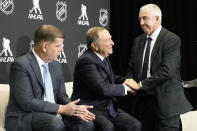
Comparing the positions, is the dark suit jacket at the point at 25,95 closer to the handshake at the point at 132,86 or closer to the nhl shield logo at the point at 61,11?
the handshake at the point at 132,86

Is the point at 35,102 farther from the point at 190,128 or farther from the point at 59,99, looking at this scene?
the point at 190,128

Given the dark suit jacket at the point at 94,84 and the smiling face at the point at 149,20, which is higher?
the smiling face at the point at 149,20

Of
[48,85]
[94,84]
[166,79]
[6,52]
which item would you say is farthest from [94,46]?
[6,52]

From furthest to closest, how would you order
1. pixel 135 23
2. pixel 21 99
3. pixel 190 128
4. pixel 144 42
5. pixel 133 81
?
pixel 135 23 < pixel 190 128 < pixel 144 42 < pixel 133 81 < pixel 21 99

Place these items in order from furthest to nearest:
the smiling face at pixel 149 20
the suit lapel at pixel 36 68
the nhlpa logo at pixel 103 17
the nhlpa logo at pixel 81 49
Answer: the nhlpa logo at pixel 103 17 → the nhlpa logo at pixel 81 49 → the smiling face at pixel 149 20 → the suit lapel at pixel 36 68

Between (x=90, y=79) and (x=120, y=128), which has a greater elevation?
(x=90, y=79)

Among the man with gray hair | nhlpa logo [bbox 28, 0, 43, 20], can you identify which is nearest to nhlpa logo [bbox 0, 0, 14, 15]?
nhlpa logo [bbox 28, 0, 43, 20]

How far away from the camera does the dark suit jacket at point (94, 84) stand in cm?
370

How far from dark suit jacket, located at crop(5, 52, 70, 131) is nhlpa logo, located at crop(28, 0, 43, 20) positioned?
148 cm

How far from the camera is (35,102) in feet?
10.6

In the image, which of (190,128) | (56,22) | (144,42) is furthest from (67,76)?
(190,128)

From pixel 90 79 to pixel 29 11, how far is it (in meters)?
1.58

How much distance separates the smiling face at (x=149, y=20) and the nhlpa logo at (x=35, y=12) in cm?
144

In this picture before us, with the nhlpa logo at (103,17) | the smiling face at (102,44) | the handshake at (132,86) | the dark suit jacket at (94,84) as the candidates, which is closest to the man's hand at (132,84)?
the handshake at (132,86)
